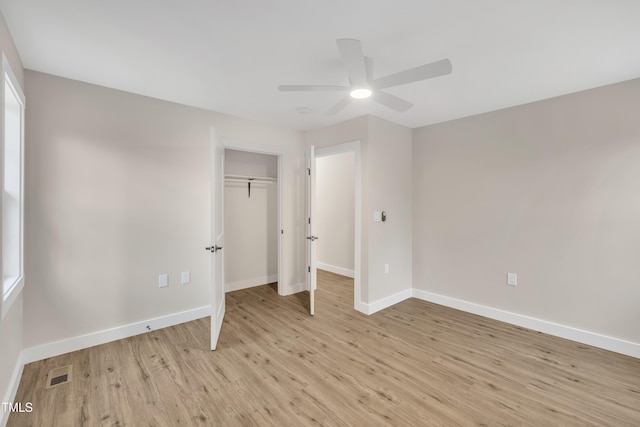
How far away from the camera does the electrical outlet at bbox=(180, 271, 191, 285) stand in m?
3.21

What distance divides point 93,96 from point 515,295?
191 inches

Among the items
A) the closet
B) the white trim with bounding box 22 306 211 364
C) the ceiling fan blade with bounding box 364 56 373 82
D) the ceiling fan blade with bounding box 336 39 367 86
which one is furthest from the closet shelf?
the ceiling fan blade with bounding box 336 39 367 86

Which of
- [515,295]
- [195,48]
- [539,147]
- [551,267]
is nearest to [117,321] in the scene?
[195,48]

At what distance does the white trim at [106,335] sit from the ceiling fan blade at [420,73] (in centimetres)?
314

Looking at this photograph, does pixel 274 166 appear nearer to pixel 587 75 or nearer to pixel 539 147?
pixel 539 147

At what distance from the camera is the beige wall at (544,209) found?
257 cm

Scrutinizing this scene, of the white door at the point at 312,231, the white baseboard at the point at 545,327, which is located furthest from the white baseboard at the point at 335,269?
the white door at the point at 312,231

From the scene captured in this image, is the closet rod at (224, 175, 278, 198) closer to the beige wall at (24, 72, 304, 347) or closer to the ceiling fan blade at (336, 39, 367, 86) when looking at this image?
the beige wall at (24, 72, 304, 347)

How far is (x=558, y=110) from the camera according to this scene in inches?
113

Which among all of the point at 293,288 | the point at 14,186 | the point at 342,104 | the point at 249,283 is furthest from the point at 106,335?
the point at 342,104

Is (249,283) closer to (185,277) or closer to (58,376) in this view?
(185,277)

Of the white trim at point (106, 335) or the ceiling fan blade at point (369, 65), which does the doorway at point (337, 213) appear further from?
the ceiling fan blade at point (369, 65)

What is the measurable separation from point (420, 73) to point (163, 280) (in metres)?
3.14

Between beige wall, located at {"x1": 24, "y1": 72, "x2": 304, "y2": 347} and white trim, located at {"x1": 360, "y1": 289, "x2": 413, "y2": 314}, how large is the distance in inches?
77.8
